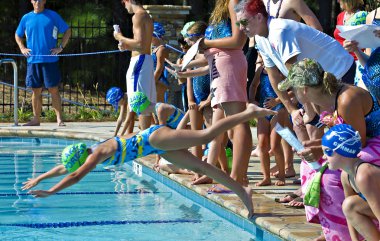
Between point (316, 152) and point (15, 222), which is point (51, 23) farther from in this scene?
point (316, 152)

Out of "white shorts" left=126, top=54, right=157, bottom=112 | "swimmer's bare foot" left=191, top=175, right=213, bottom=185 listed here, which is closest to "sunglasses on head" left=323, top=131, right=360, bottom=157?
"swimmer's bare foot" left=191, top=175, right=213, bottom=185

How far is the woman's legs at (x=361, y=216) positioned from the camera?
188 inches

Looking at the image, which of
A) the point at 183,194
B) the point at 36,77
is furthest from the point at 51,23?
the point at 183,194

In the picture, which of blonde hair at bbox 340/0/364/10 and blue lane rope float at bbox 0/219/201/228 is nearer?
blue lane rope float at bbox 0/219/201/228

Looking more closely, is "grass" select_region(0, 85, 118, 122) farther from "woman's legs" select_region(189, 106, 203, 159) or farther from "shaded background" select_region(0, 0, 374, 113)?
"woman's legs" select_region(189, 106, 203, 159)

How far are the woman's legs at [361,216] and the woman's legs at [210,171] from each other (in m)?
1.79

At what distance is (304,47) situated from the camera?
19.4 ft

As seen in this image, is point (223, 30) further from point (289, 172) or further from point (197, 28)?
point (289, 172)

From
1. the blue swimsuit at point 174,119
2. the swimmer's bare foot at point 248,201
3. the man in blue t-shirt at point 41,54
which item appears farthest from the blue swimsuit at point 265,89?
the man in blue t-shirt at point 41,54

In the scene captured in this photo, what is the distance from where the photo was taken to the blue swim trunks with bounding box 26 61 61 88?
46.1 ft

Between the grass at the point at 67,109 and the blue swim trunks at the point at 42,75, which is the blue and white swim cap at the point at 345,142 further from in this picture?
the grass at the point at 67,109

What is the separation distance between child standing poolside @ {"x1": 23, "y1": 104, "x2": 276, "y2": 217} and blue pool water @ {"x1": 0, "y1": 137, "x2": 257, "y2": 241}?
477 millimetres

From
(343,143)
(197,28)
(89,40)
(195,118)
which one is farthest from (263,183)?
(89,40)

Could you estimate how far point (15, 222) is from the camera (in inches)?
291
